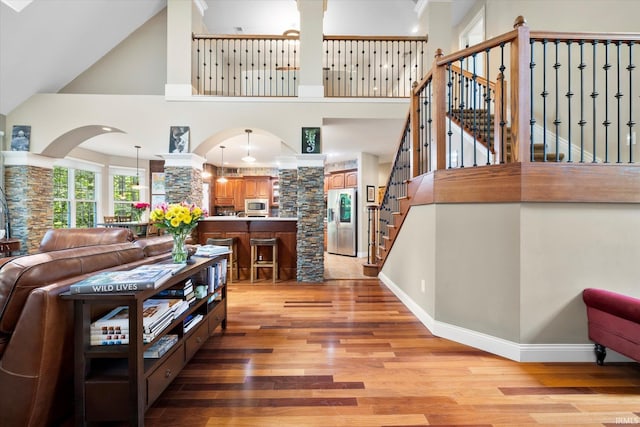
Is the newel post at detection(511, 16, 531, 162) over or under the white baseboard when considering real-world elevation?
over

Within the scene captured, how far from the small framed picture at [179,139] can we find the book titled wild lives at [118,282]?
362 cm

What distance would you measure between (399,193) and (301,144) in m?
1.77

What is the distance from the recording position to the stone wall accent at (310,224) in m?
4.98

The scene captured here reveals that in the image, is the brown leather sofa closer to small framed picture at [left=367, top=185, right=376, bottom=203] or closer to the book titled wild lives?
the book titled wild lives

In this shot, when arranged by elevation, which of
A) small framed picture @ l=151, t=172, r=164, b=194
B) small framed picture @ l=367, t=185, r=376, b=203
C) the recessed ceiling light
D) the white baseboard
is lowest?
the white baseboard

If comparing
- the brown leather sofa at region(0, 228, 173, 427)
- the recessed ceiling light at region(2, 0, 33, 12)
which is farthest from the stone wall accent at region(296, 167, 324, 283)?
the recessed ceiling light at region(2, 0, 33, 12)

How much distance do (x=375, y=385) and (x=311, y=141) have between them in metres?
3.77

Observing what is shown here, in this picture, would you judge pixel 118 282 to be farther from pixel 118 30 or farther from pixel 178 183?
pixel 118 30

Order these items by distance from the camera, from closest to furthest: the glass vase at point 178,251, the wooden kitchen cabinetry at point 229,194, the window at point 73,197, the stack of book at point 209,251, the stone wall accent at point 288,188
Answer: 1. the glass vase at point 178,251
2. the stack of book at point 209,251
3. the stone wall accent at point 288,188
4. the window at point 73,197
5. the wooden kitchen cabinetry at point 229,194

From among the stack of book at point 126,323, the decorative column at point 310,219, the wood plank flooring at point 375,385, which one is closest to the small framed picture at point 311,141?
the decorative column at point 310,219

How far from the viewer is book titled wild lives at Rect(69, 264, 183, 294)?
143cm

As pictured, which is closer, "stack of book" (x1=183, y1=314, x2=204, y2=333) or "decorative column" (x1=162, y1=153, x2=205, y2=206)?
"stack of book" (x1=183, y1=314, x2=204, y2=333)

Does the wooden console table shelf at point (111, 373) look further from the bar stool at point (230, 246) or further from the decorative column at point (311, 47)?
the decorative column at point (311, 47)

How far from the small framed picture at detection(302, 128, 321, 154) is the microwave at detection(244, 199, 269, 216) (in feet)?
16.0
